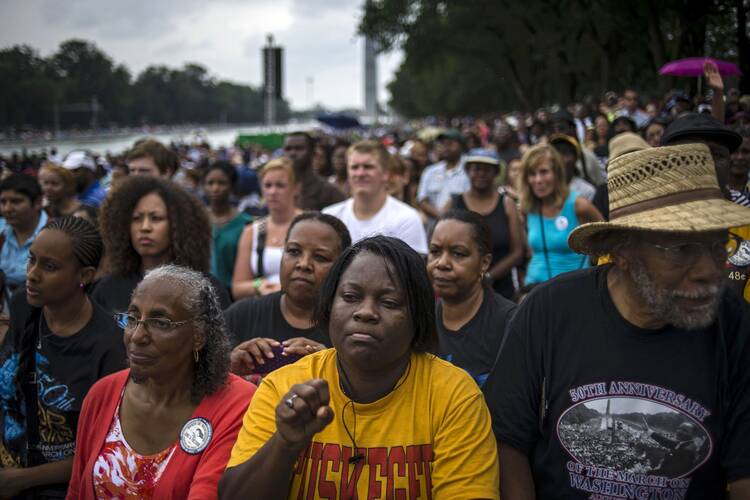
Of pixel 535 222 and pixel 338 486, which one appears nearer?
pixel 338 486

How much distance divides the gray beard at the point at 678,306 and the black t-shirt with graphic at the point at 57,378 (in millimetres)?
2348

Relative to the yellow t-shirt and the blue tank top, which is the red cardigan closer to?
the yellow t-shirt

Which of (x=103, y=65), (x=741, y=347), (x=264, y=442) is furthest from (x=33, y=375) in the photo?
(x=103, y=65)

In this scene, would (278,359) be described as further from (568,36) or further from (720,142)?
(568,36)

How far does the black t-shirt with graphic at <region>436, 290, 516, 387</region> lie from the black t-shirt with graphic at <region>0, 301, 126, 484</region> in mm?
1620

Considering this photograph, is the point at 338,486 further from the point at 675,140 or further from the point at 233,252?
the point at 233,252

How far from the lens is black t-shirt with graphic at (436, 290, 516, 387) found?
11.5ft

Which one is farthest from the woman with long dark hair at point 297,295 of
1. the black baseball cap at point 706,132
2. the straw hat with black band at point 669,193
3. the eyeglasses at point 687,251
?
the black baseball cap at point 706,132

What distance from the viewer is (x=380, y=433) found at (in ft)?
7.35

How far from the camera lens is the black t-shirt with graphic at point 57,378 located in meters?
3.23

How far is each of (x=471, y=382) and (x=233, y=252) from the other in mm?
4207

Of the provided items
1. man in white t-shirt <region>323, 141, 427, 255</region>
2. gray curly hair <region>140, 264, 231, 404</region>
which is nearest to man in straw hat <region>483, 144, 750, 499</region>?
gray curly hair <region>140, 264, 231, 404</region>

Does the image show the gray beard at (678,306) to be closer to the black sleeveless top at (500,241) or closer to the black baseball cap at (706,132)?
the black baseball cap at (706,132)

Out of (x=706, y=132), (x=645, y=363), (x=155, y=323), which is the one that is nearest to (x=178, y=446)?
(x=155, y=323)
